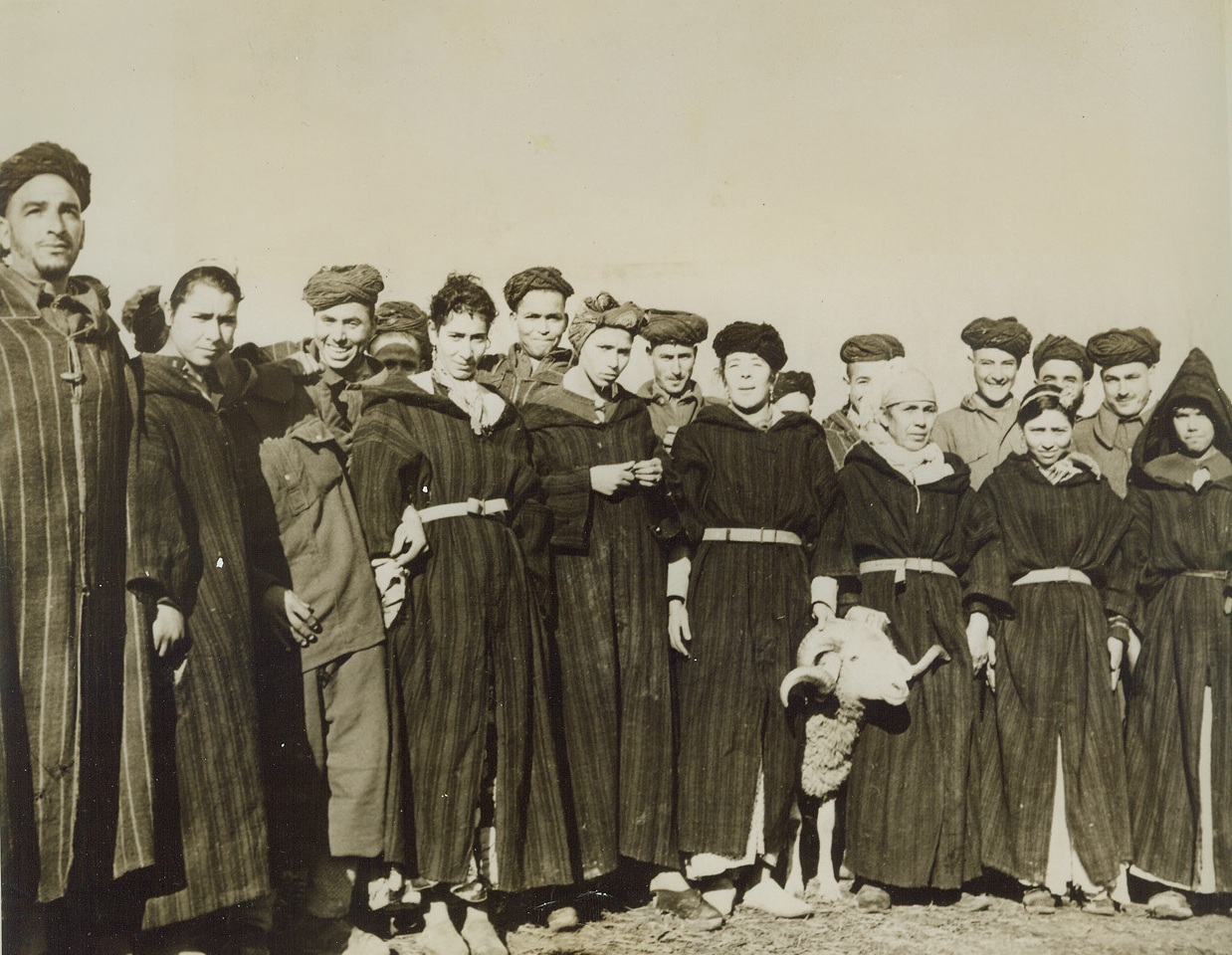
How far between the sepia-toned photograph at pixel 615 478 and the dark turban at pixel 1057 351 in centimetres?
2

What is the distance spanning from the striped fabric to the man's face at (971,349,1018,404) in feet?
10.8

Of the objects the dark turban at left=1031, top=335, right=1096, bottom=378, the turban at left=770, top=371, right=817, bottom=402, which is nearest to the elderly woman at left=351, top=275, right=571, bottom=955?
the turban at left=770, top=371, right=817, bottom=402

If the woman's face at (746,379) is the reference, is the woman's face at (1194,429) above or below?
below

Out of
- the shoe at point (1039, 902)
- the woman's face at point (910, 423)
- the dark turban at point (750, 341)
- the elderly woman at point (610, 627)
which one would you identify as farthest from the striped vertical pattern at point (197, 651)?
the shoe at point (1039, 902)

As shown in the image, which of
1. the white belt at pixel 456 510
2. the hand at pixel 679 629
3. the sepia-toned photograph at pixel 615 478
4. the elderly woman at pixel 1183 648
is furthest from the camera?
the elderly woman at pixel 1183 648

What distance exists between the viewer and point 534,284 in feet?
15.5

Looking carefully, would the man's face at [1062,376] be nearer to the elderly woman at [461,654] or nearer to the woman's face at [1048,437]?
the woman's face at [1048,437]

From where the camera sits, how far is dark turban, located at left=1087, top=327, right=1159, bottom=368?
16.7ft

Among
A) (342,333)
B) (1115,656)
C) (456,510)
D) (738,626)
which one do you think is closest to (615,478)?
(456,510)

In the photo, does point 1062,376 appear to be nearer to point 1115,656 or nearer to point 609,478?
point 1115,656

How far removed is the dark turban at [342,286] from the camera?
4.55 m

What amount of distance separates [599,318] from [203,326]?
145cm

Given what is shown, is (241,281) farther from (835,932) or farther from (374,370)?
(835,932)

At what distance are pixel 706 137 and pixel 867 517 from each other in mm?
1635
